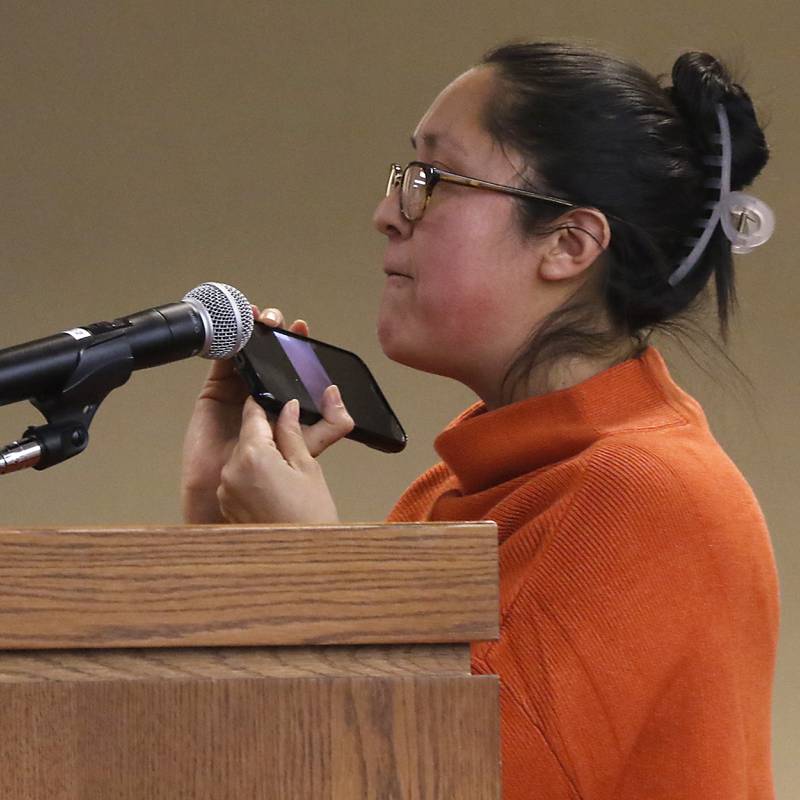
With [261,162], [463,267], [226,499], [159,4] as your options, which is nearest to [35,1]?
[159,4]

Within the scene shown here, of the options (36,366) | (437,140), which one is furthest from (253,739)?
(437,140)

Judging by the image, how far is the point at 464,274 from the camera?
46.9 inches

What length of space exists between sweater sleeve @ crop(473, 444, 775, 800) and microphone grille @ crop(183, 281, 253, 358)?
23cm

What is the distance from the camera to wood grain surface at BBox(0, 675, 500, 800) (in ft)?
1.60

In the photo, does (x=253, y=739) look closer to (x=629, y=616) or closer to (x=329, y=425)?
(x=629, y=616)

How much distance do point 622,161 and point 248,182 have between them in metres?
1.80

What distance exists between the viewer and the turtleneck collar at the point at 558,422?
3.58 ft

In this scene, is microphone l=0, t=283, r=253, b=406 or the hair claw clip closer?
microphone l=0, t=283, r=253, b=406

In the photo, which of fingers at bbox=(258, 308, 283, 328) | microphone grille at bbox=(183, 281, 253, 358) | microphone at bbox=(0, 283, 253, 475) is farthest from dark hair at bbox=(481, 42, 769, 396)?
microphone at bbox=(0, 283, 253, 475)

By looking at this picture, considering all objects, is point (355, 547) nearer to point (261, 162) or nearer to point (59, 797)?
point (59, 797)

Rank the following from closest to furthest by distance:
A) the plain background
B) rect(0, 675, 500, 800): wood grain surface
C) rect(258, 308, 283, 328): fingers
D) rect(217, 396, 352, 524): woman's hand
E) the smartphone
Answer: rect(0, 675, 500, 800): wood grain surface → rect(217, 396, 352, 524): woman's hand → the smartphone → rect(258, 308, 283, 328): fingers → the plain background

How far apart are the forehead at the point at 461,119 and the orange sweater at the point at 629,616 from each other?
0.94 ft

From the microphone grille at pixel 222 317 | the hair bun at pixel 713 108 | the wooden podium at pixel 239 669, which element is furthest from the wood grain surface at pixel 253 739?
the hair bun at pixel 713 108

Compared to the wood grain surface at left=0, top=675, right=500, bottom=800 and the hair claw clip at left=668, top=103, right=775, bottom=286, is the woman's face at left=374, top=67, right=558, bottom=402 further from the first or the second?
the wood grain surface at left=0, top=675, right=500, bottom=800
